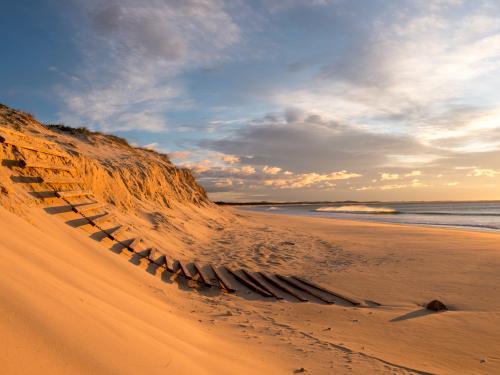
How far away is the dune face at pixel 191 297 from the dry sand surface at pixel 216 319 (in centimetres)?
2

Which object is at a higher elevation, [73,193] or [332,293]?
[73,193]

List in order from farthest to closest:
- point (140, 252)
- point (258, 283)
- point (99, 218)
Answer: point (99, 218) → point (140, 252) → point (258, 283)

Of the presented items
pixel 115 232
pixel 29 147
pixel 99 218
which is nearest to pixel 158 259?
pixel 115 232

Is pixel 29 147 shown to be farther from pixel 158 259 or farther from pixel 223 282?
pixel 223 282

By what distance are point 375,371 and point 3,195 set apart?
687 centimetres

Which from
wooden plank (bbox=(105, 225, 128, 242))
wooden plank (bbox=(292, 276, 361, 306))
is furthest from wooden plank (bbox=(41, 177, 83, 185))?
wooden plank (bbox=(292, 276, 361, 306))

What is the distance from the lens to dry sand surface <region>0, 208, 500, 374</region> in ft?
8.29

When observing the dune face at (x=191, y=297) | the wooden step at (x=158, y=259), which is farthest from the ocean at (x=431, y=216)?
the wooden step at (x=158, y=259)

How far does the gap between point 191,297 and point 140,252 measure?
2.59 meters

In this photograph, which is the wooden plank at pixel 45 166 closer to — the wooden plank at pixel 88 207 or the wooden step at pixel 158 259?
the wooden plank at pixel 88 207

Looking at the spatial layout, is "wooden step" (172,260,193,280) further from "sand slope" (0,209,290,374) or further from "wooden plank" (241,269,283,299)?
"sand slope" (0,209,290,374)

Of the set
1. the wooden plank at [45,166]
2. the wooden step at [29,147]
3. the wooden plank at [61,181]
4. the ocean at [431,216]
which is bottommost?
the ocean at [431,216]

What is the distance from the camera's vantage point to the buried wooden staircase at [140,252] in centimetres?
811

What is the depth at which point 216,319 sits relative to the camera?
5906mm
